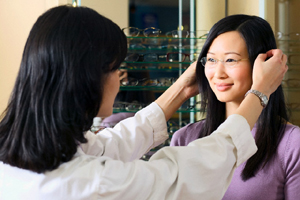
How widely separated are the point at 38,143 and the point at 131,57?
5.01 ft

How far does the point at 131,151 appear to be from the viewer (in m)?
1.31

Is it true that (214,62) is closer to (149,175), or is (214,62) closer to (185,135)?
(185,135)

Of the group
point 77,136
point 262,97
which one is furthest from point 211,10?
point 77,136

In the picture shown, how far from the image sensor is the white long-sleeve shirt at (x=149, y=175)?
85 cm

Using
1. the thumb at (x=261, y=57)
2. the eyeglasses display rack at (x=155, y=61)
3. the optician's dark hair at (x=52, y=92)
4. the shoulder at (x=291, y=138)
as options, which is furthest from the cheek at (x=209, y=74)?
the eyeglasses display rack at (x=155, y=61)

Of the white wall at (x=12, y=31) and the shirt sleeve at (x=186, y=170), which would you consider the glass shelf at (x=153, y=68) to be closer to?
the white wall at (x=12, y=31)

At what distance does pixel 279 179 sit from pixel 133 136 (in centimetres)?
57

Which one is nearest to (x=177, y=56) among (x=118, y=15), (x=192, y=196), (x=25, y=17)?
(x=118, y=15)

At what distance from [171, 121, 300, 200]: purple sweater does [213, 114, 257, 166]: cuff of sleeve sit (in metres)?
0.43

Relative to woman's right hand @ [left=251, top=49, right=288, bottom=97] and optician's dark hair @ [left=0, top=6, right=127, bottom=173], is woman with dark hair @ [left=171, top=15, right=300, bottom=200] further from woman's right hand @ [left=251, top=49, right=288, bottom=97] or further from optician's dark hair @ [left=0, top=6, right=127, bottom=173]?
optician's dark hair @ [left=0, top=6, right=127, bottom=173]

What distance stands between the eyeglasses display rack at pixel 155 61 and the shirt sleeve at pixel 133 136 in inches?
35.9

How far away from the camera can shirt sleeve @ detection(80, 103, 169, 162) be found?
1.25 m

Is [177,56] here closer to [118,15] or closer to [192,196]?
[118,15]

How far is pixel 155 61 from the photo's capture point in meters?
2.34
